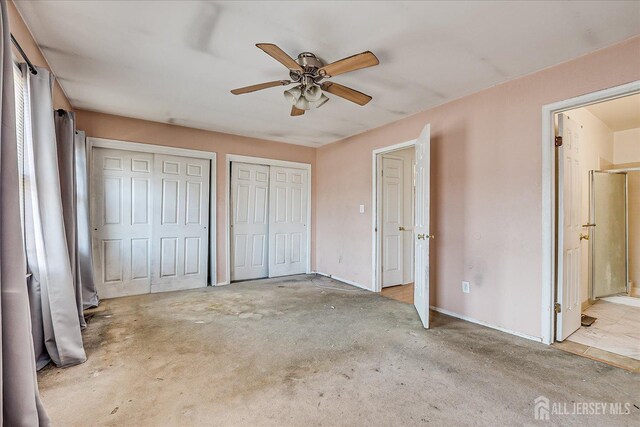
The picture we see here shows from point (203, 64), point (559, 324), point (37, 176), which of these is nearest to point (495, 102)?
point (559, 324)

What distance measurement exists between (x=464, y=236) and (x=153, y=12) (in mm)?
3285

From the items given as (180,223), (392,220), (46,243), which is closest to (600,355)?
(392,220)

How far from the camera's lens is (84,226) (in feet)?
11.3

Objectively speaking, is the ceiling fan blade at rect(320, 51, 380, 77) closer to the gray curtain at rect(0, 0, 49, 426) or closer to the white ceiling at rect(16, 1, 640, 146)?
the white ceiling at rect(16, 1, 640, 146)

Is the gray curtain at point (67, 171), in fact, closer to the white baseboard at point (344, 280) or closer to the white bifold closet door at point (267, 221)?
the white bifold closet door at point (267, 221)

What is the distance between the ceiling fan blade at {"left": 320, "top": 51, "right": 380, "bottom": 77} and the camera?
1944 mm

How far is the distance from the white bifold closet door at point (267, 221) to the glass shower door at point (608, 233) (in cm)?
416

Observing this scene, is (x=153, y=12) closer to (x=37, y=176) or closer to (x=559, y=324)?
(x=37, y=176)

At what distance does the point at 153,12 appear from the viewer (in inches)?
75.9

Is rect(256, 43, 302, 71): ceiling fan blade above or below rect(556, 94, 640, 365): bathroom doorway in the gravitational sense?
above

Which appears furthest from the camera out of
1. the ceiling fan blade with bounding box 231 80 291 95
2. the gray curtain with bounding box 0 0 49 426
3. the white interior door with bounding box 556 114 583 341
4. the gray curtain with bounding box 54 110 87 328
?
the gray curtain with bounding box 54 110 87 328

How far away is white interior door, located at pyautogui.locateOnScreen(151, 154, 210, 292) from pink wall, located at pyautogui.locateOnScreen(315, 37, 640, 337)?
3.00 meters

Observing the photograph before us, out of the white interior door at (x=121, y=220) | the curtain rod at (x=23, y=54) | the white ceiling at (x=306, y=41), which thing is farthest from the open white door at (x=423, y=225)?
the white interior door at (x=121, y=220)

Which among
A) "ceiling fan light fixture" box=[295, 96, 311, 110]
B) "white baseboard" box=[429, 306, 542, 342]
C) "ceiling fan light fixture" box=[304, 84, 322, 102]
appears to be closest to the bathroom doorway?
"white baseboard" box=[429, 306, 542, 342]
